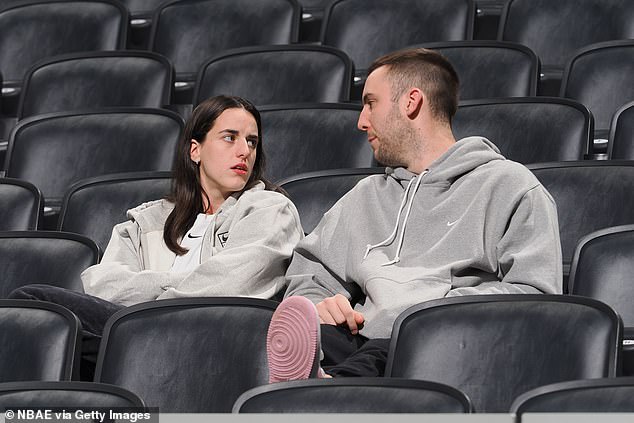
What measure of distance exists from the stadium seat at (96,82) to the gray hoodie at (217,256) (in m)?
0.39

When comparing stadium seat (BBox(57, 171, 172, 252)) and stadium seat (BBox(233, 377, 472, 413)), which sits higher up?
stadium seat (BBox(233, 377, 472, 413))

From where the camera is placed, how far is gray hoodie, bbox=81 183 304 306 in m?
1.26

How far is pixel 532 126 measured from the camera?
1.44 metres

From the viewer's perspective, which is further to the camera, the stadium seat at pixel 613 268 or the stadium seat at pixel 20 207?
the stadium seat at pixel 20 207

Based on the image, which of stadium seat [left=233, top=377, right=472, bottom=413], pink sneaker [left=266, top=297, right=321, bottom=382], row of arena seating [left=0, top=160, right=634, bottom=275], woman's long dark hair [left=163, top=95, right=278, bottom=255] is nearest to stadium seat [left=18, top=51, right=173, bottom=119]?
row of arena seating [left=0, top=160, right=634, bottom=275]

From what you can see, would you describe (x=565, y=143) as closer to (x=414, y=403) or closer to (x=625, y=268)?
(x=625, y=268)

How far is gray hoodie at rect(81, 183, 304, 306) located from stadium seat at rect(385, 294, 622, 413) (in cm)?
32

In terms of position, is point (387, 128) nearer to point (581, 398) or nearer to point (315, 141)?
point (315, 141)

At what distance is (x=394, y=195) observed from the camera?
1.27 meters

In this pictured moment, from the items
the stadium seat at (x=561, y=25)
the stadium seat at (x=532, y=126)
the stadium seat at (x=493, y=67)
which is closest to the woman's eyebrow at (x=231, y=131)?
the stadium seat at (x=532, y=126)

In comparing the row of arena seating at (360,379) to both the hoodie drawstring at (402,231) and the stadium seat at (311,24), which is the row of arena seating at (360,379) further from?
the stadium seat at (311,24)

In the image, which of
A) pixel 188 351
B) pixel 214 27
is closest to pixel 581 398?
pixel 188 351

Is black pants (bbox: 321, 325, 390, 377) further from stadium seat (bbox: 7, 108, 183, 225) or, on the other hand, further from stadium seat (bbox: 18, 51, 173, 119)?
stadium seat (bbox: 18, 51, 173, 119)

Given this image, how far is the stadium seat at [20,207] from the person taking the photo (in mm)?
1425
